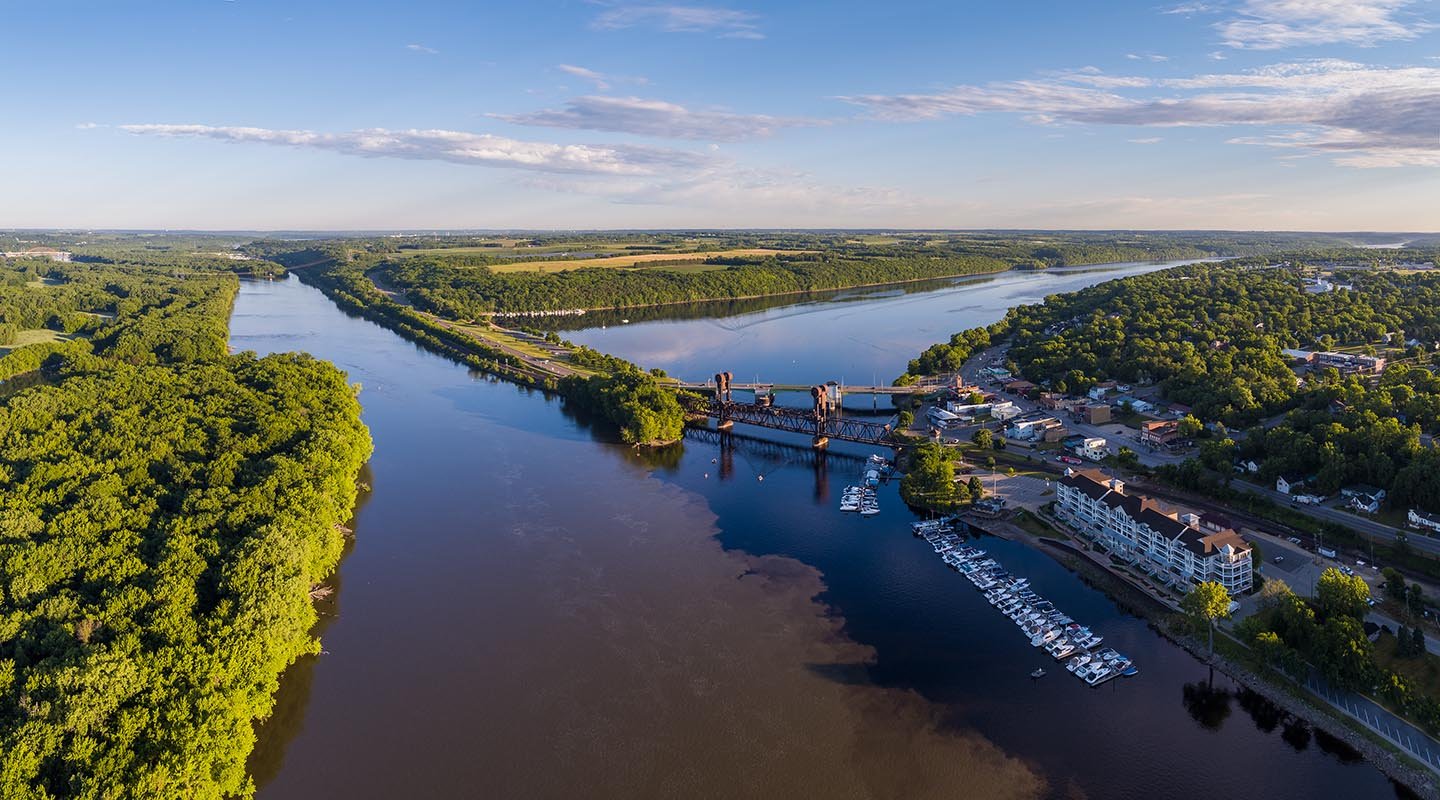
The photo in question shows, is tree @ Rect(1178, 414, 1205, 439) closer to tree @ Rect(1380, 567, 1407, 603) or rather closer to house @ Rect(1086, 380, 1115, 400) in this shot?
house @ Rect(1086, 380, 1115, 400)

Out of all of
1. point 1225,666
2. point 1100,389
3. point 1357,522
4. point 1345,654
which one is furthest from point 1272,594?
point 1100,389

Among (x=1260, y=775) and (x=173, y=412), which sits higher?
(x=173, y=412)

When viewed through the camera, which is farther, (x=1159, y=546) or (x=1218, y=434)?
(x=1218, y=434)

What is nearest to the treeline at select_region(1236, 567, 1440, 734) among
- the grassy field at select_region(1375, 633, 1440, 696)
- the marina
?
the grassy field at select_region(1375, 633, 1440, 696)

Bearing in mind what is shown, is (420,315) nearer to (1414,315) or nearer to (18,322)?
(18,322)

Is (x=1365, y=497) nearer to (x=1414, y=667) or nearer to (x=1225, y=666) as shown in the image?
(x=1414, y=667)

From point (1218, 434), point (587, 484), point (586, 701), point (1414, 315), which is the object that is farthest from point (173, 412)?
point (1414, 315)
